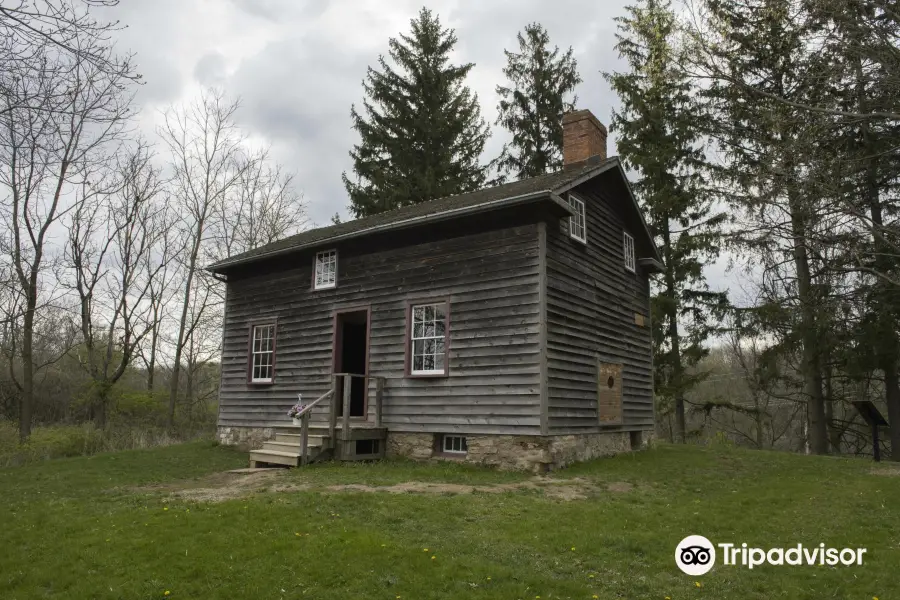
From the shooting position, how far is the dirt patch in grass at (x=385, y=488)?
970cm

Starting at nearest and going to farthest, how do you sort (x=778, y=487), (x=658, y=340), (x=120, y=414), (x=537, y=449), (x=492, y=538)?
(x=492, y=538)
(x=778, y=487)
(x=537, y=449)
(x=658, y=340)
(x=120, y=414)

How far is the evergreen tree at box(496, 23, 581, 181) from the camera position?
28688mm

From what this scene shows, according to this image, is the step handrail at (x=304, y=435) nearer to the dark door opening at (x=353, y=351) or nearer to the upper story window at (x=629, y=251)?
the dark door opening at (x=353, y=351)

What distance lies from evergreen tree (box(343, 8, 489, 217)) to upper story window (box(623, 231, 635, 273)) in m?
12.3

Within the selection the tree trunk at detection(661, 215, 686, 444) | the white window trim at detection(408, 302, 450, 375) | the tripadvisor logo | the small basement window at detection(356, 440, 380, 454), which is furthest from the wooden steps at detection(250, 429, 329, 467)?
the tree trunk at detection(661, 215, 686, 444)

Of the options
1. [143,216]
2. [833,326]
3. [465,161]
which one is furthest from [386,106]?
[833,326]

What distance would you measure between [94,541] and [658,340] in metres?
19.7

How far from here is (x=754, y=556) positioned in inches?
258

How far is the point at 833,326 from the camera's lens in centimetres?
1756

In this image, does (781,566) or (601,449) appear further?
(601,449)

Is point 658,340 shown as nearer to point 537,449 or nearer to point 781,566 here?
point 537,449

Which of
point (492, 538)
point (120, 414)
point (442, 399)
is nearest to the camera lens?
point (492, 538)

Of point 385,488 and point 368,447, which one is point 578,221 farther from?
point 385,488

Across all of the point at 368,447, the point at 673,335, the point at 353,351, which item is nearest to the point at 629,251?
the point at 673,335
